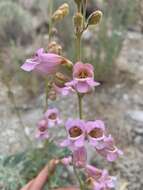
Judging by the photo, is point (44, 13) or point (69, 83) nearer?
point (69, 83)

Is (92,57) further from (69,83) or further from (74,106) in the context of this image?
(69,83)

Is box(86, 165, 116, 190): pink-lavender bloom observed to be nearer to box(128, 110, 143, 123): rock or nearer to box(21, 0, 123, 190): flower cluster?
box(21, 0, 123, 190): flower cluster

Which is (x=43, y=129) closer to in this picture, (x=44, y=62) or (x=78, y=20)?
(x=44, y=62)

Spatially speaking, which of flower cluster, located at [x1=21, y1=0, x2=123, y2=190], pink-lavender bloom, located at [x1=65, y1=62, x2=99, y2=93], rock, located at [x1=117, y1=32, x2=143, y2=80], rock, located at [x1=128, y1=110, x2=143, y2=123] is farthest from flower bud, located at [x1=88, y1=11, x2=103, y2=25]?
rock, located at [x1=117, y1=32, x2=143, y2=80]

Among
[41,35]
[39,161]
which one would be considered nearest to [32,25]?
[41,35]

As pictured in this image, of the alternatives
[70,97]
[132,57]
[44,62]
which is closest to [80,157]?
[44,62]

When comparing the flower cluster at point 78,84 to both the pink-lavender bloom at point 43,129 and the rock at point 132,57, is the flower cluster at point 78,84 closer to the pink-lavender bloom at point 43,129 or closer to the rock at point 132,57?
the pink-lavender bloom at point 43,129
